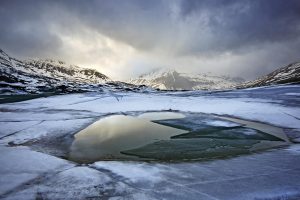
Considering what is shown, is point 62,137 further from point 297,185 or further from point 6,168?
point 297,185

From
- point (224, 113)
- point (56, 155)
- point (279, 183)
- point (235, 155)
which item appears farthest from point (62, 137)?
point (224, 113)

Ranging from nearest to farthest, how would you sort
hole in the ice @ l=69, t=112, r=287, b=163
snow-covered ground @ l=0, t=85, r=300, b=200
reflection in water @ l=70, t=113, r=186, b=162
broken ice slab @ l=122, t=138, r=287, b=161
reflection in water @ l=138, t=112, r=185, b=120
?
snow-covered ground @ l=0, t=85, r=300, b=200 → broken ice slab @ l=122, t=138, r=287, b=161 → hole in the ice @ l=69, t=112, r=287, b=163 → reflection in water @ l=70, t=113, r=186, b=162 → reflection in water @ l=138, t=112, r=185, b=120

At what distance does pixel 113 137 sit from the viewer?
7.29 m

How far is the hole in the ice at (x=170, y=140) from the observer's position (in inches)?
214

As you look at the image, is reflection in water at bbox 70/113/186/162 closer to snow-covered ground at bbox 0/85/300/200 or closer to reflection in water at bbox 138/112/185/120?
snow-covered ground at bbox 0/85/300/200

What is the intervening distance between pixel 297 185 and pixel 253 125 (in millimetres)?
5180

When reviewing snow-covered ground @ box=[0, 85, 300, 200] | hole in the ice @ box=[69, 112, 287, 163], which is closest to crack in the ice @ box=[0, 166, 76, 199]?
snow-covered ground @ box=[0, 85, 300, 200]

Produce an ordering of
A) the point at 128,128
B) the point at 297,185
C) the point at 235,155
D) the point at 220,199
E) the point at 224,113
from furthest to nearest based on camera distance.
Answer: the point at 224,113
the point at 128,128
the point at 235,155
the point at 297,185
the point at 220,199

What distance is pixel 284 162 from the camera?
4.67 metres

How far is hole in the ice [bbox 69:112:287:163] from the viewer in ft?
17.8

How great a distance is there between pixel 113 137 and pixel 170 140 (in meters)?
1.70

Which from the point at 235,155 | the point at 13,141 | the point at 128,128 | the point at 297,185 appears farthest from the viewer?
the point at 128,128

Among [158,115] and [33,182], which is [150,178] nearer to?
[33,182]

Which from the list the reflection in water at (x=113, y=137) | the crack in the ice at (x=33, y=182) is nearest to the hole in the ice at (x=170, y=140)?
the reflection in water at (x=113, y=137)
